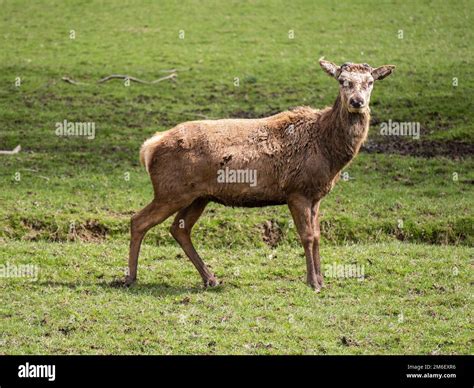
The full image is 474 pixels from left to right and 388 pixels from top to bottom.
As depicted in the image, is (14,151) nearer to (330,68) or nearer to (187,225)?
(187,225)

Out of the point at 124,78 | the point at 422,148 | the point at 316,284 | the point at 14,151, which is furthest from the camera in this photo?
the point at 124,78

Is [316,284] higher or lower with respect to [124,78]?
lower

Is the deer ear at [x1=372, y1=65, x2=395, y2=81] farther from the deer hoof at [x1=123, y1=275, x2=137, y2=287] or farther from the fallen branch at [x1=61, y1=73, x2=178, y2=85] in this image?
the fallen branch at [x1=61, y1=73, x2=178, y2=85]

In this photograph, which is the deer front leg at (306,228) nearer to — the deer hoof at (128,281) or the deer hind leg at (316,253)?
the deer hind leg at (316,253)

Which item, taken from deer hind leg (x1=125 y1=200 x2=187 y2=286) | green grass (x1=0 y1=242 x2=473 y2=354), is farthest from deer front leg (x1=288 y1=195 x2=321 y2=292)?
deer hind leg (x1=125 y1=200 x2=187 y2=286)

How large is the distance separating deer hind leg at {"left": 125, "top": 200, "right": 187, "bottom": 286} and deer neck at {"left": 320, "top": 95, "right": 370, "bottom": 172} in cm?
230

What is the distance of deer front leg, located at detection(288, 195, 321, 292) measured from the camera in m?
13.6

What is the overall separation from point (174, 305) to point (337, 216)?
5468mm

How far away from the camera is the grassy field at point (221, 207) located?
39.0 feet

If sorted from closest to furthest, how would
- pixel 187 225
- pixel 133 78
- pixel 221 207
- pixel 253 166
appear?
pixel 253 166, pixel 187 225, pixel 221 207, pixel 133 78

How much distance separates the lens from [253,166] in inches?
544

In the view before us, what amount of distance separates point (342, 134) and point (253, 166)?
4.41ft

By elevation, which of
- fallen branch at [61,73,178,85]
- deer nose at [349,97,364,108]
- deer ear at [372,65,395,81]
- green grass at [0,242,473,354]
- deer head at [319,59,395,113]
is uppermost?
fallen branch at [61,73,178,85]

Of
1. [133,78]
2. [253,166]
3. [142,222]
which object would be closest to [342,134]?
[253,166]
